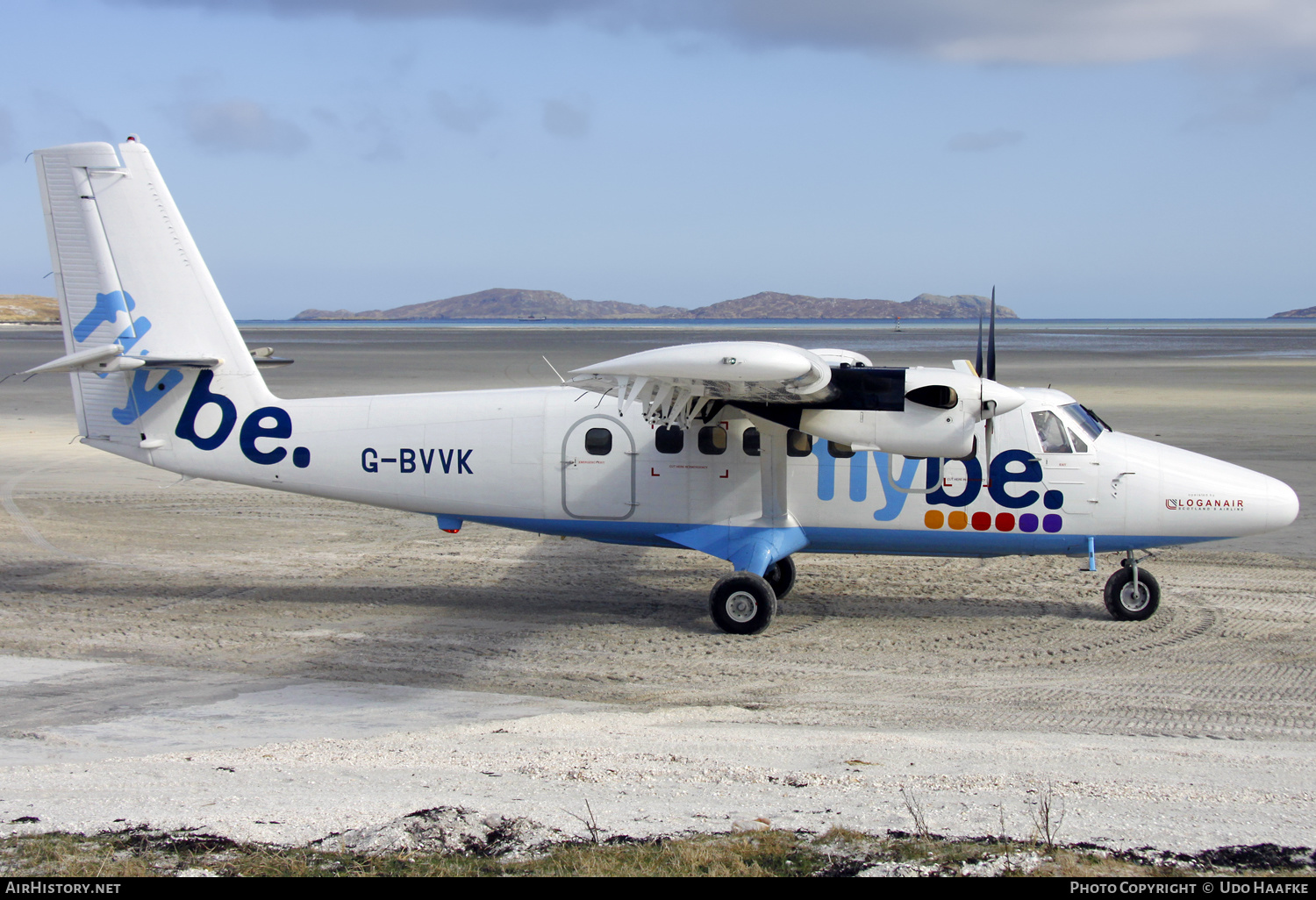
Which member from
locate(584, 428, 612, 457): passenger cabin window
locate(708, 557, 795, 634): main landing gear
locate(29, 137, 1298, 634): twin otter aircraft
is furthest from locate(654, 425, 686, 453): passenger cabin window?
locate(708, 557, 795, 634): main landing gear

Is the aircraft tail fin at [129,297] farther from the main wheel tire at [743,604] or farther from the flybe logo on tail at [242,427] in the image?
the main wheel tire at [743,604]

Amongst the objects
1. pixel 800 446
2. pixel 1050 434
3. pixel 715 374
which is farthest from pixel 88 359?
pixel 1050 434

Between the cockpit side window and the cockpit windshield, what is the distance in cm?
25

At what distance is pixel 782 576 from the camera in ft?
41.5

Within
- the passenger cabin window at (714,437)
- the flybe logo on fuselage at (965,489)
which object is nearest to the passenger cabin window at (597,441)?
the passenger cabin window at (714,437)

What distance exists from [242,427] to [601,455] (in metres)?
4.32

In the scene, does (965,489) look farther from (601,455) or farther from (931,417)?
(601,455)

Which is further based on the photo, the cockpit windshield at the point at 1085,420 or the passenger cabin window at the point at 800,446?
the passenger cabin window at the point at 800,446

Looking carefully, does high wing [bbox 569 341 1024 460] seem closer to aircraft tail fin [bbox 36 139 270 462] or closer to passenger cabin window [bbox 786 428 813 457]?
passenger cabin window [bbox 786 428 813 457]

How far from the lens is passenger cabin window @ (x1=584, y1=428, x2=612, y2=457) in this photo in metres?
11.9

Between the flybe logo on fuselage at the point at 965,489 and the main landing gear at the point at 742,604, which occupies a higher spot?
the flybe logo on fuselage at the point at 965,489

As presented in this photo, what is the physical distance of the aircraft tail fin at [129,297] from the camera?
11883 mm

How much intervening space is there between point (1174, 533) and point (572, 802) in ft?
26.8

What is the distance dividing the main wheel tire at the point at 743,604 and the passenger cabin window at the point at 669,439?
1.67 meters
